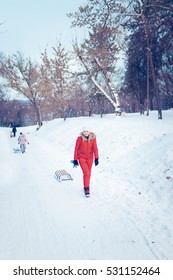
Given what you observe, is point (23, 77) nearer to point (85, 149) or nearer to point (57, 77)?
point (57, 77)

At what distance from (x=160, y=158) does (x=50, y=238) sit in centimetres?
509

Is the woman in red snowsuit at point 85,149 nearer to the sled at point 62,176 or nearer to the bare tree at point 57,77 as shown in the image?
the sled at point 62,176

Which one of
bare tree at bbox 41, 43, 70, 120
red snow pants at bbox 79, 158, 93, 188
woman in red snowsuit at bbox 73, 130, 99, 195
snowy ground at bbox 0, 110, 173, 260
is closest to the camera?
snowy ground at bbox 0, 110, 173, 260

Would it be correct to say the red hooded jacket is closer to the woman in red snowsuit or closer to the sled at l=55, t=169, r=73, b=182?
the woman in red snowsuit

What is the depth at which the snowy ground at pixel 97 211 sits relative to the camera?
4.48 metres

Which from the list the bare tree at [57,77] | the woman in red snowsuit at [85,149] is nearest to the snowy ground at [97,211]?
the woman in red snowsuit at [85,149]

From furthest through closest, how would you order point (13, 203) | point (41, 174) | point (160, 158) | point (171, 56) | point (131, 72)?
point (131, 72)
point (171, 56)
point (41, 174)
point (160, 158)
point (13, 203)

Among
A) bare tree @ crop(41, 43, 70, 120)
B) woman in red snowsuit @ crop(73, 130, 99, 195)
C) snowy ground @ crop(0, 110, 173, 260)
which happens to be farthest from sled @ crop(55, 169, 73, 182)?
bare tree @ crop(41, 43, 70, 120)

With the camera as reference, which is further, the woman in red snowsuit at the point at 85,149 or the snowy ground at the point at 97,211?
the woman in red snowsuit at the point at 85,149

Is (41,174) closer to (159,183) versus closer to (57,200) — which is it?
(57,200)

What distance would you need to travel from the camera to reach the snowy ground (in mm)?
4477

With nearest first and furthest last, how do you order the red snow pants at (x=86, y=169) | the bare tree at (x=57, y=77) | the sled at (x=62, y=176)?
the red snow pants at (x=86, y=169) → the sled at (x=62, y=176) → the bare tree at (x=57, y=77)

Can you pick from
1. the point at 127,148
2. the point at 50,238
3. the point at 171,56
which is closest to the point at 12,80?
the point at 171,56
